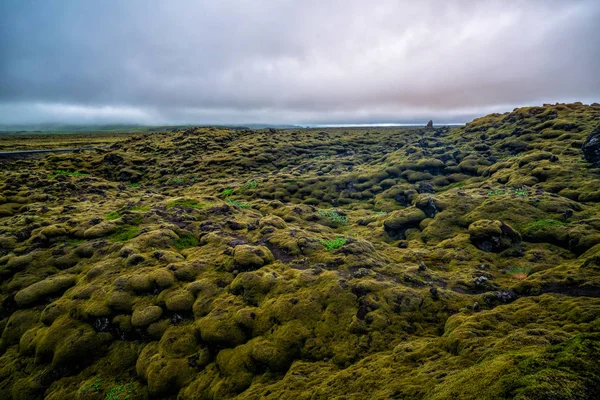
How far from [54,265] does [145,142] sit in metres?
77.2

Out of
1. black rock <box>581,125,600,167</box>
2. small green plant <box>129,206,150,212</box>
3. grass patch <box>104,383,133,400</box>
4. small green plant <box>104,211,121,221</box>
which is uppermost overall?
black rock <box>581,125,600,167</box>

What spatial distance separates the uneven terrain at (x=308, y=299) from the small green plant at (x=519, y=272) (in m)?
0.10

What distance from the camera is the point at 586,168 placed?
92.1ft

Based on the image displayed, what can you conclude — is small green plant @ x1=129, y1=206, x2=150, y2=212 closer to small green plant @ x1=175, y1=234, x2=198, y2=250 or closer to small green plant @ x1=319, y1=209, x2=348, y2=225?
small green plant @ x1=175, y1=234, x2=198, y2=250

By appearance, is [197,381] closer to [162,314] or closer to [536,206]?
[162,314]

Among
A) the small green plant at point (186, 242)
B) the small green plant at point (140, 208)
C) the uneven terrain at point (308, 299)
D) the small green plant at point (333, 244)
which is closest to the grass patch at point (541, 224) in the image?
the uneven terrain at point (308, 299)

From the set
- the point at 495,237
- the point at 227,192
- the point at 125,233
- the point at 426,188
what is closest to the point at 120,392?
the point at 125,233

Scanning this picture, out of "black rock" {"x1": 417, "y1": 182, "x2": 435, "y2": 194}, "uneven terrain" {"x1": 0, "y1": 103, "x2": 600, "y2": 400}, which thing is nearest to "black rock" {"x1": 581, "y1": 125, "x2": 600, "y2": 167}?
"uneven terrain" {"x1": 0, "y1": 103, "x2": 600, "y2": 400}

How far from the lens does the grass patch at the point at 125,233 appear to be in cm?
2031

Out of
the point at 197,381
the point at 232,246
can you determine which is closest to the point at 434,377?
the point at 197,381

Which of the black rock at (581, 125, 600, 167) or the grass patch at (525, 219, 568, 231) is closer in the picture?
the grass patch at (525, 219, 568, 231)

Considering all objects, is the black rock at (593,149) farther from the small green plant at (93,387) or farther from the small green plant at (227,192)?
the small green plant at (227,192)

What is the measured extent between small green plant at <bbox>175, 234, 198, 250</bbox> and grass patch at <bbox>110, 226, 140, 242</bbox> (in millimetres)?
3344

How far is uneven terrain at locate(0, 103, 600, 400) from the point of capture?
8188mm
